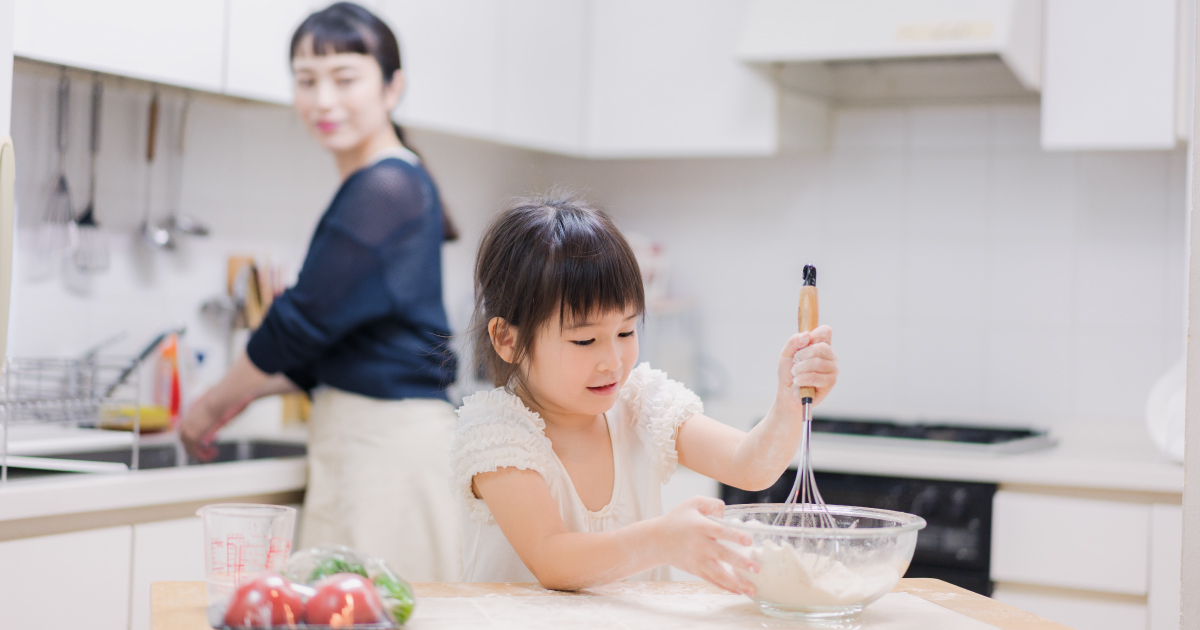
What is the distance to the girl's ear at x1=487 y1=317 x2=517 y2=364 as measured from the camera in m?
1.15

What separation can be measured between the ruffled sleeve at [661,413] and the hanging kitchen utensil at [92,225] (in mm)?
1094

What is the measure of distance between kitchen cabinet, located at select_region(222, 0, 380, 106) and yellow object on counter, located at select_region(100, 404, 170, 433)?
54cm

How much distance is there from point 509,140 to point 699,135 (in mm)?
430

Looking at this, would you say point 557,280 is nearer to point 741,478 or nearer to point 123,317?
point 741,478

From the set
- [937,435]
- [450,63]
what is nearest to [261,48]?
[450,63]

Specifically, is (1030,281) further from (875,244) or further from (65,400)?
(65,400)

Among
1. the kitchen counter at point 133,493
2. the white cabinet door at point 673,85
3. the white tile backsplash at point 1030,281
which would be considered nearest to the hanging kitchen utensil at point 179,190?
the kitchen counter at point 133,493

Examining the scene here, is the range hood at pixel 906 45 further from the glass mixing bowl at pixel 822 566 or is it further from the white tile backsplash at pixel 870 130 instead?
the glass mixing bowl at pixel 822 566

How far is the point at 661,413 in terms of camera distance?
1286 millimetres

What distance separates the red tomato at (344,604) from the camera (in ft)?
2.56

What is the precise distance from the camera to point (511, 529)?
108 cm

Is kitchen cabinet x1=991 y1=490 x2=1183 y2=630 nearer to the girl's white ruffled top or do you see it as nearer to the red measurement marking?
the girl's white ruffled top

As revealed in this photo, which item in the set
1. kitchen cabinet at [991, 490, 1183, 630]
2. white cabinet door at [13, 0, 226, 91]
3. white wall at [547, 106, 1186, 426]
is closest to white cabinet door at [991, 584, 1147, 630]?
kitchen cabinet at [991, 490, 1183, 630]

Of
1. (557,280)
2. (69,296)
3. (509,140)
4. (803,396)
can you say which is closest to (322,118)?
(69,296)
